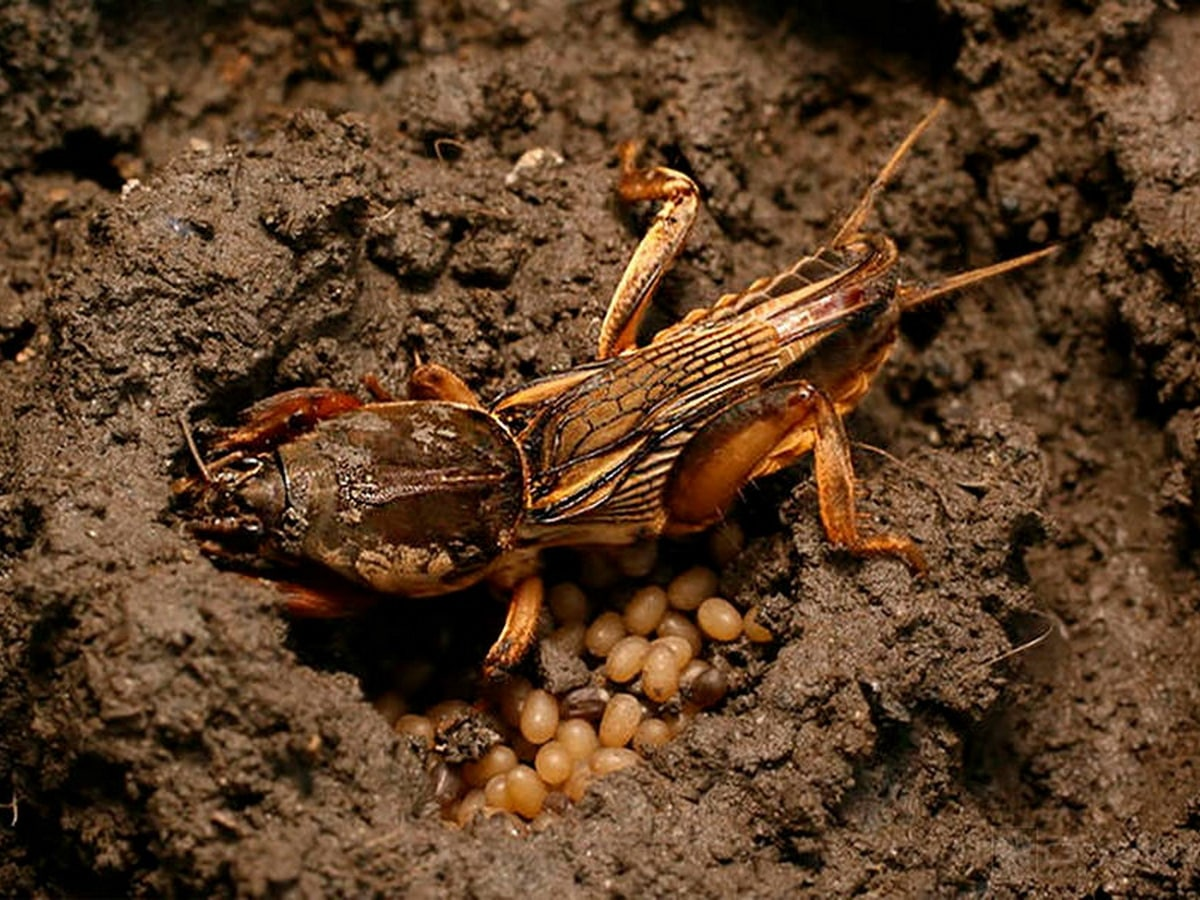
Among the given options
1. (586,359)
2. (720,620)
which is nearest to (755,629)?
(720,620)

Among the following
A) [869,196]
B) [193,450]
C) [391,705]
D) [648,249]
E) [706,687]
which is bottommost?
[391,705]

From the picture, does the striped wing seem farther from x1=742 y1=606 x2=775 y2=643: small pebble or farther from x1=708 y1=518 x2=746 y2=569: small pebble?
x1=742 y1=606 x2=775 y2=643: small pebble

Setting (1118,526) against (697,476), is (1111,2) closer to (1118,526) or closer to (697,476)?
(1118,526)

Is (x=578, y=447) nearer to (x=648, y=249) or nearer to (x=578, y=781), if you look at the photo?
(x=648, y=249)

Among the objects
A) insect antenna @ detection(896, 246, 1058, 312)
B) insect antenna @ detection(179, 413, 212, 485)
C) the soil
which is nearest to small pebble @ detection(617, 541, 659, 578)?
the soil

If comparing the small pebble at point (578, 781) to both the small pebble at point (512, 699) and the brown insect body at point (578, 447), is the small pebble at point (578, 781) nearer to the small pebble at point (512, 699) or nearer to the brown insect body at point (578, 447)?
the small pebble at point (512, 699)

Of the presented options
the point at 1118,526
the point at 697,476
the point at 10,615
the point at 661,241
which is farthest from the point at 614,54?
the point at 10,615
